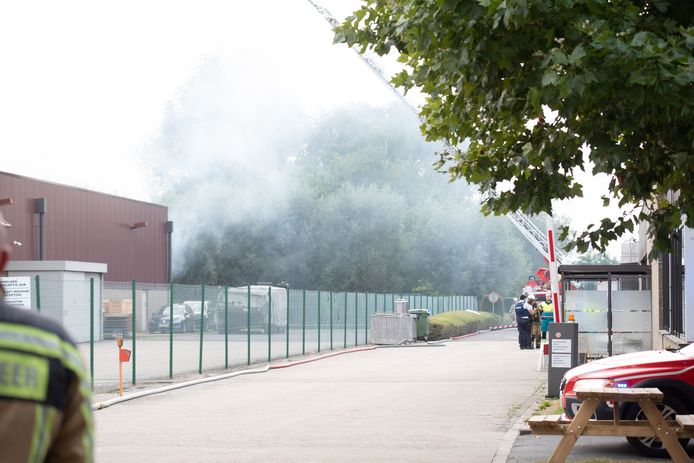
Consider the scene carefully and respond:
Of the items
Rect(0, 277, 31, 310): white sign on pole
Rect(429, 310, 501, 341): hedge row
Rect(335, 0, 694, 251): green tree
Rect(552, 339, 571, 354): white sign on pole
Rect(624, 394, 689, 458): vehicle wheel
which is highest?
Rect(335, 0, 694, 251): green tree

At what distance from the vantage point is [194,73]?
7944 cm

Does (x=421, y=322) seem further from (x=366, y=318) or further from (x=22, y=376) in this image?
(x=22, y=376)

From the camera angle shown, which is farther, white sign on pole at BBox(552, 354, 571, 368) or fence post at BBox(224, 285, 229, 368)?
fence post at BBox(224, 285, 229, 368)

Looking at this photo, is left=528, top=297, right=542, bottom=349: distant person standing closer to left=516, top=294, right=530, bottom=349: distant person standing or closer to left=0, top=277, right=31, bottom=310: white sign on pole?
left=516, top=294, right=530, bottom=349: distant person standing

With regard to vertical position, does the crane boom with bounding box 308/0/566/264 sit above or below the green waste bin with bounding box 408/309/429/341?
above

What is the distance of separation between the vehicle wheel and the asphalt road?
1259 millimetres

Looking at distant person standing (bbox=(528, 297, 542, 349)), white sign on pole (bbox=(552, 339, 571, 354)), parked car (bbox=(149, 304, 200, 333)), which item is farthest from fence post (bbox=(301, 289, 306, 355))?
white sign on pole (bbox=(552, 339, 571, 354))

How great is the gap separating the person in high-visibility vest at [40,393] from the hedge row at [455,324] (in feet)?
134

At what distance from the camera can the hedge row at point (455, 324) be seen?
4334cm

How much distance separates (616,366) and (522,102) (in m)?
3.23

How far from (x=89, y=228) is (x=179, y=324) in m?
25.1

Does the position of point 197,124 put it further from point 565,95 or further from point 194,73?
point 565,95

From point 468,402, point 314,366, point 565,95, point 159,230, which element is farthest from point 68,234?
point 565,95

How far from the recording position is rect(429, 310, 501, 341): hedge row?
43.3 meters
